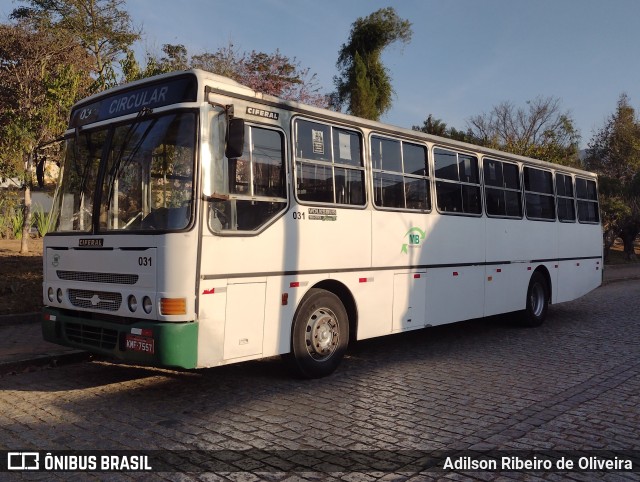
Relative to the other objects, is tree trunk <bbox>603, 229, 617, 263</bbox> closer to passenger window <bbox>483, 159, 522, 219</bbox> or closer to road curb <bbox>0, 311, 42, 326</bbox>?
passenger window <bbox>483, 159, 522, 219</bbox>

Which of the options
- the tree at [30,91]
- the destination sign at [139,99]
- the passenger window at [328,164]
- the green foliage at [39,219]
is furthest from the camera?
the green foliage at [39,219]

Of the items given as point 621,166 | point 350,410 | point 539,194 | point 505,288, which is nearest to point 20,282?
point 350,410

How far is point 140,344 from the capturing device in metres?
5.66

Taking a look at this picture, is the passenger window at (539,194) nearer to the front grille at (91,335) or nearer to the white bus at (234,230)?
the white bus at (234,230)

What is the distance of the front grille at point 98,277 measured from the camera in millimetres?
5861

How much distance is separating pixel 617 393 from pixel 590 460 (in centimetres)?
222

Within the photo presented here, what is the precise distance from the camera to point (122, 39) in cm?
2103

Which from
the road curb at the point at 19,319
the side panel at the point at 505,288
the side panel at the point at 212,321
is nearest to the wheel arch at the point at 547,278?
the side panel at the point at 505,288

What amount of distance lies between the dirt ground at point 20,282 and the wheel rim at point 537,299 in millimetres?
9106

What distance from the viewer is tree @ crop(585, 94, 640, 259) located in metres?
32.3

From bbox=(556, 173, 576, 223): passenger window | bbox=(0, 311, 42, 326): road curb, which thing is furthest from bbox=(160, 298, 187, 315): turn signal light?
bbox=(556, 173, 576, 223): passenger window

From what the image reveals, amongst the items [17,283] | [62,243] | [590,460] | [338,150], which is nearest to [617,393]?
[590,460]

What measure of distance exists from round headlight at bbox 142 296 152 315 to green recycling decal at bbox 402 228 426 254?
3779 millimetres

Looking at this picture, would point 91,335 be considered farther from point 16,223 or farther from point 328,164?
point 16,223
